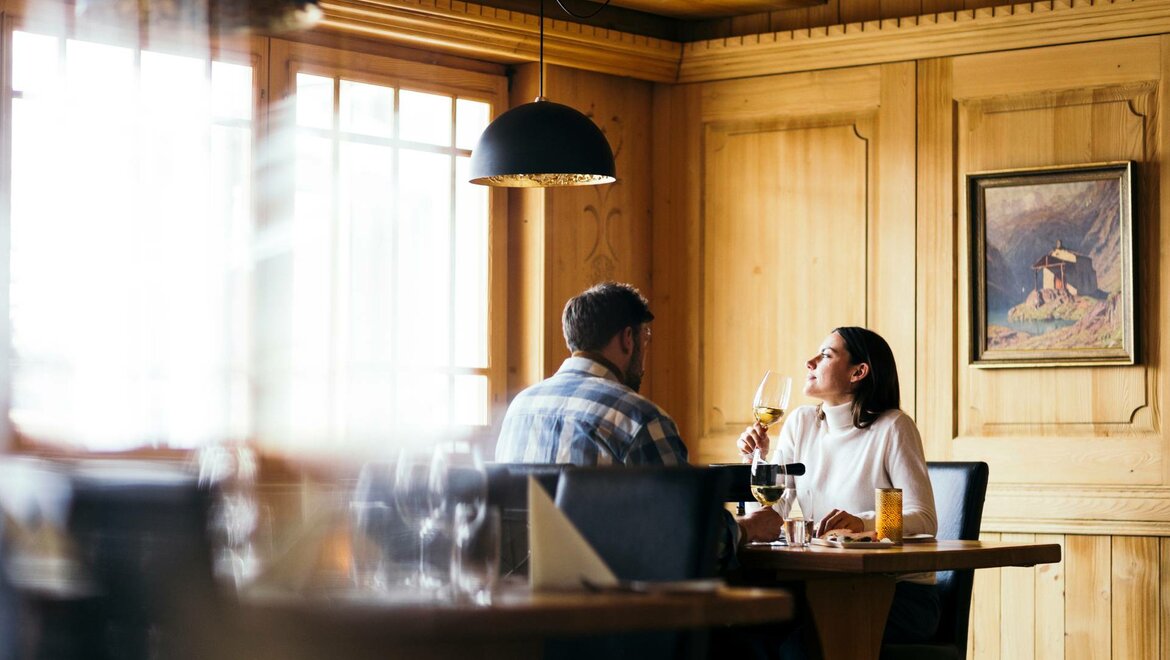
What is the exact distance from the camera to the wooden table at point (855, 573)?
275cm

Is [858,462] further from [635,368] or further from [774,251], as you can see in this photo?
[774,251]

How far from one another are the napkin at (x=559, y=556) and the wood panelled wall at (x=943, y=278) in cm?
325

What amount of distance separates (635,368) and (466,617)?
2054 millimetres

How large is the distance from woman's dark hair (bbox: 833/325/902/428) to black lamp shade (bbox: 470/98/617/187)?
79 centimetres

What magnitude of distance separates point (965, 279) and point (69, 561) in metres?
3.84

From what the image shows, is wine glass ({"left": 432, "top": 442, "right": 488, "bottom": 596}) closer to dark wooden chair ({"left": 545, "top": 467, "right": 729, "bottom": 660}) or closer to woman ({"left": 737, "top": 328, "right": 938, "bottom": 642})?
dark wooden chair ({"left": 545, "top": 467, "right": 729, "bottom": 660})

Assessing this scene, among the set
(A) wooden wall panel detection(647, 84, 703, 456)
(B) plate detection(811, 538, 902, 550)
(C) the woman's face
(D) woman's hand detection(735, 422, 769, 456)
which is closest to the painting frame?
(A) wooden wall panel detection(647, 84, 703, 456)

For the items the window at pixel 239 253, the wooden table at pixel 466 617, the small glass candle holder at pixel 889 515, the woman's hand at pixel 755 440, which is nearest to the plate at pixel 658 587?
the wooden table at pixel 466 617

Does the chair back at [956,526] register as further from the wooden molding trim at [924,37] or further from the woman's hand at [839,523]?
the wooden molding trim at [924,37]

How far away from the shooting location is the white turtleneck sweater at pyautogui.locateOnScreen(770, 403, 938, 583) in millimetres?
3400

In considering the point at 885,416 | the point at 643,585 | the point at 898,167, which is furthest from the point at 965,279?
the point at 643,585

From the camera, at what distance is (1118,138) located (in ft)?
15.0

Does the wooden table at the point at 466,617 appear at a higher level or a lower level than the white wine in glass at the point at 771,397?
lower

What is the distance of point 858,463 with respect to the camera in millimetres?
3572
